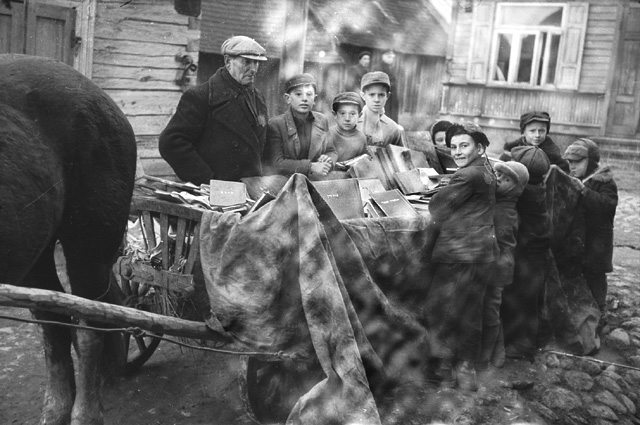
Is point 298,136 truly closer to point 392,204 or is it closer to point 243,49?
point 243,49

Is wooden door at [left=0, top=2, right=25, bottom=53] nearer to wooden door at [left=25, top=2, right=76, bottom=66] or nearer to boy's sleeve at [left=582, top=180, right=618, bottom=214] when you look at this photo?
wooden door at [left=25, top=2, right=76, bottom=66]

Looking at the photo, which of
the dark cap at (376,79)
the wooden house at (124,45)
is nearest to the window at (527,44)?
the wooden house at (124,45)

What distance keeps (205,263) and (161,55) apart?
18.0 ft

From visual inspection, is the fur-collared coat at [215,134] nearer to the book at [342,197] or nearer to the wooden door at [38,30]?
the book at [342,197]

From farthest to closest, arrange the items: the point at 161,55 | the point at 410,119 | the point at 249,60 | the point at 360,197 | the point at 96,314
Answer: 1. the point at 410,119
2. the point at 161,55
3. the point at 249,60
4. the point at 360,197
5. the point at 96,314

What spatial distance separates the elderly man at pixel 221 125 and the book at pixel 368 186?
0.82 metres

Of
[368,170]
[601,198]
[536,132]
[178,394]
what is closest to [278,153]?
[368,170]

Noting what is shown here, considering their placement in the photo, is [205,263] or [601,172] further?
[601,172]

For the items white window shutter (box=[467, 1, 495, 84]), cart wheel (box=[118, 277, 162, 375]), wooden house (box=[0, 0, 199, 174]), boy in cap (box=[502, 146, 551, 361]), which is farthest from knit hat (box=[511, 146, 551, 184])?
white window shutter (box=[467, 1, 495, 84])

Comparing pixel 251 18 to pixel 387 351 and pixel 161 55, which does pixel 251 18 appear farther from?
pixel 387 351

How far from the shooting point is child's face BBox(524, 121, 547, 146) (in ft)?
20.0

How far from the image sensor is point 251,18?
12.8 m

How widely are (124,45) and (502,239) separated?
525 cm

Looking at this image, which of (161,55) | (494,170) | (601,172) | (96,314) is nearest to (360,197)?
(494,170)
